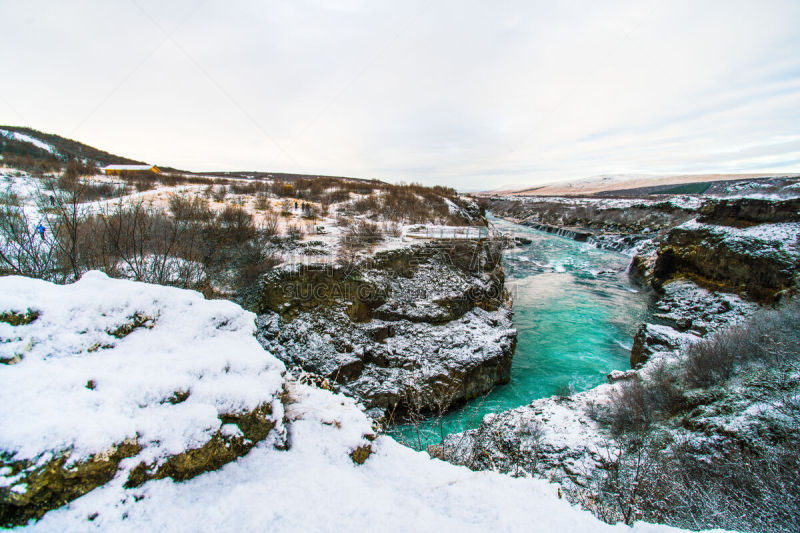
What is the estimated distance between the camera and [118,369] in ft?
7.25

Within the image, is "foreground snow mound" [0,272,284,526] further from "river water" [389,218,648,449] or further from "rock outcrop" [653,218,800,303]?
"rock outcrop" [653,218,800,303]

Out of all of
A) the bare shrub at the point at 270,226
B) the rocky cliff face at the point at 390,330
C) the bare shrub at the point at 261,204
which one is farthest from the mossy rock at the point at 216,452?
the bare shrub at the point at 261,204

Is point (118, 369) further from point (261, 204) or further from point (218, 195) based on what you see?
point (218, 195)

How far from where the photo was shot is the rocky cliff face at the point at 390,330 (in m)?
6.87

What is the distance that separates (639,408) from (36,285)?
8.63 m

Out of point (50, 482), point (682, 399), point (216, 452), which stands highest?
point (50, 482)

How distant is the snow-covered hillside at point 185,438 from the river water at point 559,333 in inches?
47.3

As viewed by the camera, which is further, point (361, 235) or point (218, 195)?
point (218, 195)

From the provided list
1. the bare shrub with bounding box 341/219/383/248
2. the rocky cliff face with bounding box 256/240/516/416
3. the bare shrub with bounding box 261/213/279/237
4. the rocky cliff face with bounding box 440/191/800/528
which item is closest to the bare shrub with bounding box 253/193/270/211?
the bare shrub with bounding box 261/213/279/237

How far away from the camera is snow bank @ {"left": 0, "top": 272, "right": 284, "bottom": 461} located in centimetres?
168

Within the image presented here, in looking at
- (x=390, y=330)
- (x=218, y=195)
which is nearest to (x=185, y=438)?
(x=390, y=330)

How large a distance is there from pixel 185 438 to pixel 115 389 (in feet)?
1.94

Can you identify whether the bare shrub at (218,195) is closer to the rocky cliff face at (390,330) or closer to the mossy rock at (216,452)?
the rocky cliff face at (390,330)

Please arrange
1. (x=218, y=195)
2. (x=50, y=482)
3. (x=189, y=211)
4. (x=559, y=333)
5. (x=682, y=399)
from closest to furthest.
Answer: (x=50, y=482) → (x=682, y=399) → (x=189, y=211) → (x=559, y=333) → (x=218, y=195)
